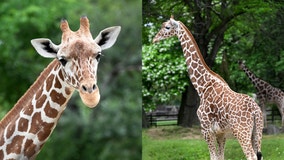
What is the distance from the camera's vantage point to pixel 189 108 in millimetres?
2434

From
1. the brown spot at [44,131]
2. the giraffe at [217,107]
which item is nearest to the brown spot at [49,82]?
the brown spot at [44,131]

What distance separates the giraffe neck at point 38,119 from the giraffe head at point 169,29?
81 centimetres

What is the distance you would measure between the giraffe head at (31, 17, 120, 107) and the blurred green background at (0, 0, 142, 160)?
975mm

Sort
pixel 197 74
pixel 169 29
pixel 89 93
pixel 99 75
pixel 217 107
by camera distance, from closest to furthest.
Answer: pixel 89 93, pixel 217 107, pixel 197 74, pixel 169 29, pixel 99 75

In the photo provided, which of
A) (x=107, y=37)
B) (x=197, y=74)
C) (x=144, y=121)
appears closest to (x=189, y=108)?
(x=197, y=74)

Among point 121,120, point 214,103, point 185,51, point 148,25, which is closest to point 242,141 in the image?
point 214,103

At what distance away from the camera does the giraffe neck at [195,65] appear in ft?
7.55

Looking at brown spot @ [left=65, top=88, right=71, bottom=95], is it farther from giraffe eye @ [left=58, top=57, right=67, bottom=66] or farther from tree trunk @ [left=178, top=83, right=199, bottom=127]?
tree trunk @ [left=178, top=83, right=199, bottom=127]

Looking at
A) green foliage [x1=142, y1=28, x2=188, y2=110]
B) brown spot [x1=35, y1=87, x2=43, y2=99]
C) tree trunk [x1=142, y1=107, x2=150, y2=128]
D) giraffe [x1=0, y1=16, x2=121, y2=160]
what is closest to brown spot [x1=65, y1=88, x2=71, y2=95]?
giraffe [x1=0, y1=16, x2=121, y2=160]

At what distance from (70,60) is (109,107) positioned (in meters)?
1.18

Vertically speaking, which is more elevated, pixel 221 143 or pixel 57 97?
pixel 57 97

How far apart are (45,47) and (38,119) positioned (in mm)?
244

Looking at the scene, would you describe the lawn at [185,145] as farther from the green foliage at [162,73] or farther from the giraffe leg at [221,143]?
the green foliage at [162,73]

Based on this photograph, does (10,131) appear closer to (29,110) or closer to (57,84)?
(29,110)
